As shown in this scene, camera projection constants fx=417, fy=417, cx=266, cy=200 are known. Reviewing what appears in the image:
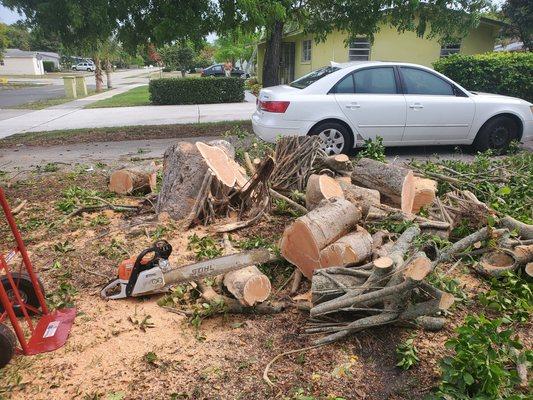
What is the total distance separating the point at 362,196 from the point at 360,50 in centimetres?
1631

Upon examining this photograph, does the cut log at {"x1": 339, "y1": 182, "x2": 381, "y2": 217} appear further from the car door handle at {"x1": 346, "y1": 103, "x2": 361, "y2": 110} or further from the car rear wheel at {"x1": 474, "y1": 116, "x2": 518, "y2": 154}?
the car rear wheel at {"x1": 474, "y1": 116, "x2": 518, "y2": 154}

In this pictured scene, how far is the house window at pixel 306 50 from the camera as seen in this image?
20734 millimetres

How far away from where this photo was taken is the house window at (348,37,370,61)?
61.4 ft

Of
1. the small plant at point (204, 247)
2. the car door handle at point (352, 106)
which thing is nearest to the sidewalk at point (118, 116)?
the car door handle at point (352, 106)

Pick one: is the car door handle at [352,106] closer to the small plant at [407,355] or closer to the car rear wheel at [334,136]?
the car rear wheel at [334,136]

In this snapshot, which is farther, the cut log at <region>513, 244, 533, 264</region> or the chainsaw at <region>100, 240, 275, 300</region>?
the cut log at <region>513, 244, 533, 264</region>

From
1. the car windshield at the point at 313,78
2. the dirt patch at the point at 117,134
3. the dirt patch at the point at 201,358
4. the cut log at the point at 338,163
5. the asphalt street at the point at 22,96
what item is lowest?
Answer: the asphalt street at the point at 22,96

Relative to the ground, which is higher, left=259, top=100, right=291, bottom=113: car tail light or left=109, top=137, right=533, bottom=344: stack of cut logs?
left=259, top=100, right=291, bottom=113: car tail light

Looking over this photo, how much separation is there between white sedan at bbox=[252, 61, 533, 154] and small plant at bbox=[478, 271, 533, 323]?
4203 millimetres

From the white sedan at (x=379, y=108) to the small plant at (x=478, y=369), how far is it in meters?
5.20

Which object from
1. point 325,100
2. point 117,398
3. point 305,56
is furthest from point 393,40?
point 117,398

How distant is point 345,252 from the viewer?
129 inches

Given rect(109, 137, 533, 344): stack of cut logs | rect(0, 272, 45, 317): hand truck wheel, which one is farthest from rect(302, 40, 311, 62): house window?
rect(0, 272, 45, 317): hand truck wheel

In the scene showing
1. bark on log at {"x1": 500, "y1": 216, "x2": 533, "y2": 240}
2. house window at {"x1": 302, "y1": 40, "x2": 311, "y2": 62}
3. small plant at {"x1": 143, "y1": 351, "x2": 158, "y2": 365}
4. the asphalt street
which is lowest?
the asphalt street
